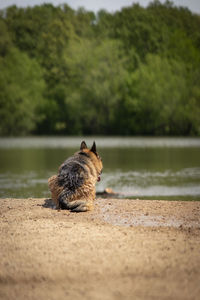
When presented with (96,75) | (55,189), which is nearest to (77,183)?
Answer: (55,189)

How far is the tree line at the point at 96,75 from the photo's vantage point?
64.9 m

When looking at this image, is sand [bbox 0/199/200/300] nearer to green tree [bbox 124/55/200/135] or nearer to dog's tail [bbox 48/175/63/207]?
dog's tail [bbox 48/175/63/207]

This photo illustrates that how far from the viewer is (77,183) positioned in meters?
8.84

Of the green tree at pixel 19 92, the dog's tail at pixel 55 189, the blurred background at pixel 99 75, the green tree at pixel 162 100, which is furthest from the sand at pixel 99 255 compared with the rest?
the green tree at pixel 19 92

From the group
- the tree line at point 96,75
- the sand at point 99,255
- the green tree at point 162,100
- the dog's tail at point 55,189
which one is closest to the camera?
the sand at point 99,255

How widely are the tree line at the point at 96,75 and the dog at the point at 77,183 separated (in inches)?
2140

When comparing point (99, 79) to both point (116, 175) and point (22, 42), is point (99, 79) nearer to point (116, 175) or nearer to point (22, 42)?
point (22, 42)

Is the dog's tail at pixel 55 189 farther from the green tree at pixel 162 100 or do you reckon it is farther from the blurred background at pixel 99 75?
the green tree at pixel 162 100

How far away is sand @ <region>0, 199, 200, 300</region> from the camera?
15.3 ft

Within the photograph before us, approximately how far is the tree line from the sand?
184 feet

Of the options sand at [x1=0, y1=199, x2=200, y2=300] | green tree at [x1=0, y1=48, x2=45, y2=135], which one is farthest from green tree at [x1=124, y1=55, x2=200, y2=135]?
sand at [x1=0, y1=199, x2=200, y2=300]

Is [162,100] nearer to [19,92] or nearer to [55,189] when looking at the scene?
[19,92]

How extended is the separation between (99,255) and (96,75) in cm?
6414

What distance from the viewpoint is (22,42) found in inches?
3081
